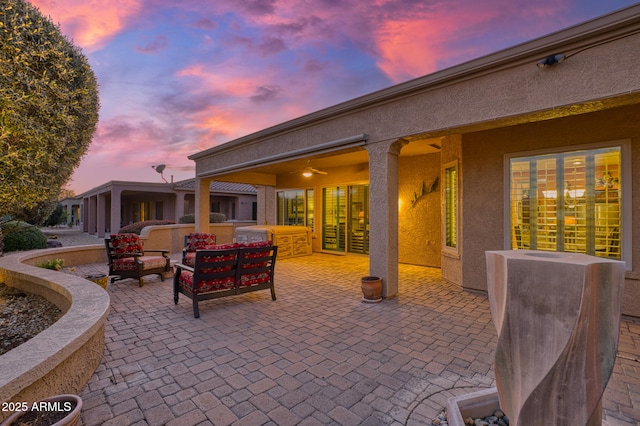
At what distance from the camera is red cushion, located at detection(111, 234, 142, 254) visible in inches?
246

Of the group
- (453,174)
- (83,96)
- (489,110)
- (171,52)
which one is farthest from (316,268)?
(171,52)

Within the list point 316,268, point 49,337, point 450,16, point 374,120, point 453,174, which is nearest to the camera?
point 49,337

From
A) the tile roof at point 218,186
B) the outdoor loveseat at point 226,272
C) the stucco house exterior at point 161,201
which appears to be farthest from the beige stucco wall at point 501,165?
the stucco house exterior at point 161,201

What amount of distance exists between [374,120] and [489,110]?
1903 millimetres

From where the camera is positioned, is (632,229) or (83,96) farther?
(632,229)

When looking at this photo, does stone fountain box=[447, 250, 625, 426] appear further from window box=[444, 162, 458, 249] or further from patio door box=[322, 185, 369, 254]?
patio door box=[322, 185, 369, 254]

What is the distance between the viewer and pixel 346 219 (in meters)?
10.5

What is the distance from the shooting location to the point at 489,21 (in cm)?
618

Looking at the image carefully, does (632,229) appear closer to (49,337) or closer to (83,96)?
(49,337)

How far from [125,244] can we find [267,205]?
23.1 feet

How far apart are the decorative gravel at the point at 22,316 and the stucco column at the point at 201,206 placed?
552 cm

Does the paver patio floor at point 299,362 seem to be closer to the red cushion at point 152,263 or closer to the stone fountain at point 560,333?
the stone fountain at point 560,333

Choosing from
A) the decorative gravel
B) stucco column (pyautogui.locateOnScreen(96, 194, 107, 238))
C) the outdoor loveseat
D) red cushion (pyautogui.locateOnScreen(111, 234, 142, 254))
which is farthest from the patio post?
the outdoor loveseat

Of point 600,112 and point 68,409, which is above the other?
point 600,112
